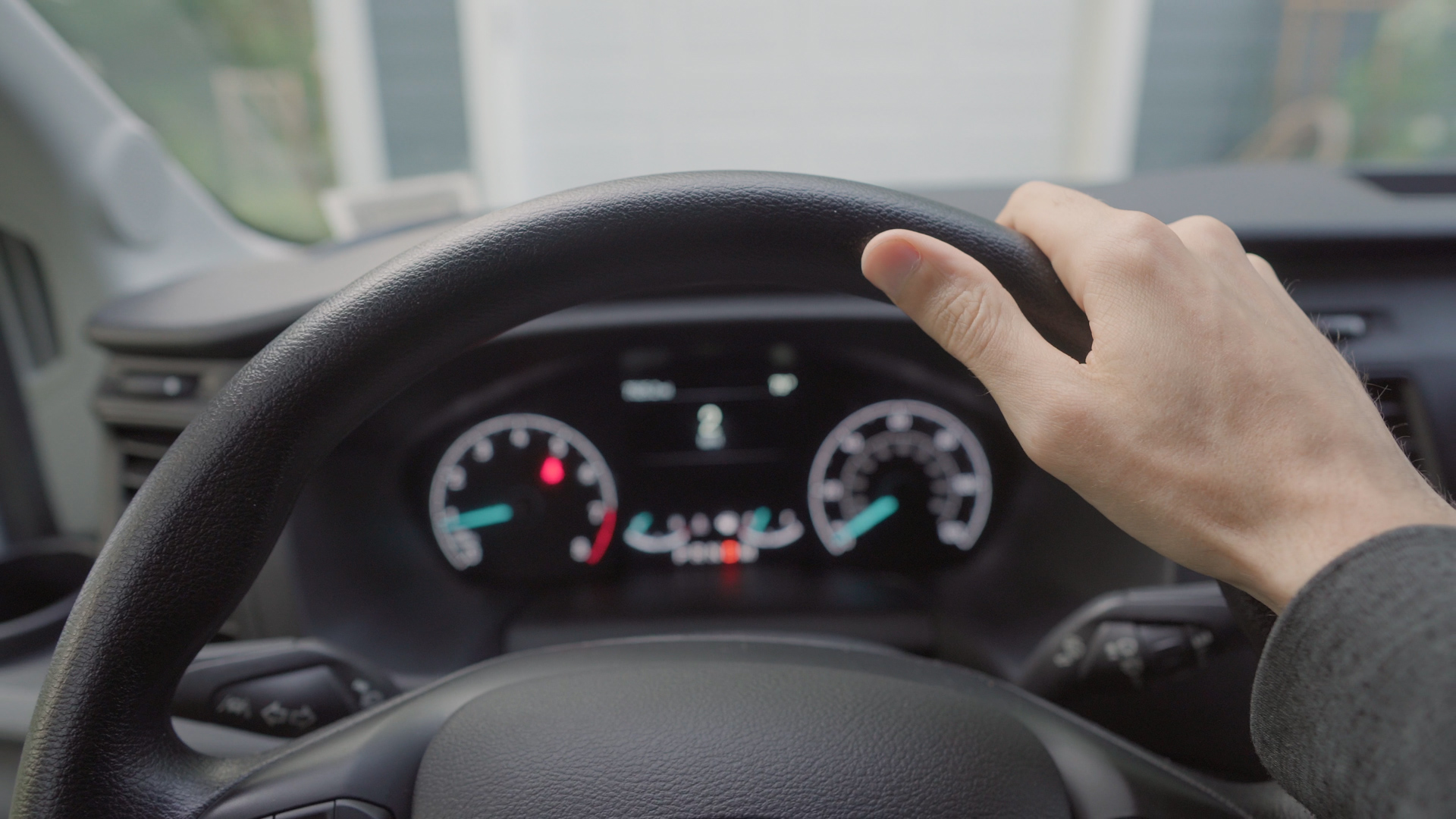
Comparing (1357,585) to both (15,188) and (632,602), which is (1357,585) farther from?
(15,188)

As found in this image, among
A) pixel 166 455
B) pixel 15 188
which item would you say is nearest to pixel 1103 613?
pixel 166 455

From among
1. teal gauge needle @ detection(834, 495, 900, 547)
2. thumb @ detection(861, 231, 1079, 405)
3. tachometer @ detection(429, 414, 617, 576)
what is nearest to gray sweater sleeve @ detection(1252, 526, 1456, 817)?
thumb @ detection(861, 231, 1079, 405)

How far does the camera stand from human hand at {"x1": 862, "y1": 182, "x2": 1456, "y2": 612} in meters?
0.40

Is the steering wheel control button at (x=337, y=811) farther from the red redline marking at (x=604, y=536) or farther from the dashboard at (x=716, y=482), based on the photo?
the red redline marking at (x=604, y=536)

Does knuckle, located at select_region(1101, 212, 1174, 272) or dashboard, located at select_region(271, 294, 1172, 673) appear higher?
knuckle, located at select_region(1101, 212, 1174, 272)

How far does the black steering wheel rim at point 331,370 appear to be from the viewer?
1.33ft

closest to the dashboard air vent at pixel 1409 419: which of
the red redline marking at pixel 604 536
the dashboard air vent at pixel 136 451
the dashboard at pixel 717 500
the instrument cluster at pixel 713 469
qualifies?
the dashboard at pixel 717 500

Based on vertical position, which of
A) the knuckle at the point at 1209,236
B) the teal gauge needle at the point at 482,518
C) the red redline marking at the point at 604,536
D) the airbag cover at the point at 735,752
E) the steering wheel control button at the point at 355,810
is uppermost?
the knuckle at the point at 1209,236

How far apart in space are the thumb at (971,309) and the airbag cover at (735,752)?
0.71 ft

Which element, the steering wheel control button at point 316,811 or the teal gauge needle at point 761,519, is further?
the teal gauge needle at point 761,519

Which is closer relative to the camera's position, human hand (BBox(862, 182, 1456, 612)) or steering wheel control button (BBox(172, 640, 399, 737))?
human hand (BBox(862, 182, 1456, 612))

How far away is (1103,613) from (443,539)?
0.87 meters

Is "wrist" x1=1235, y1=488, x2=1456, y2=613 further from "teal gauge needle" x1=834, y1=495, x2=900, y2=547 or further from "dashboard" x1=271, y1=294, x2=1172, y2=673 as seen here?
"teal gauge needle" x1=834, y1=495, x2=900, y2=547

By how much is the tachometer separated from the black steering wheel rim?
761mm
